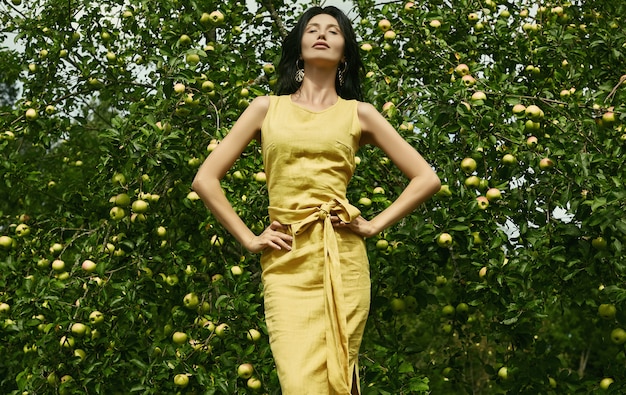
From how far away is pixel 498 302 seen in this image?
11.8 ft

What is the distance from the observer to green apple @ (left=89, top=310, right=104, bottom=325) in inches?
142

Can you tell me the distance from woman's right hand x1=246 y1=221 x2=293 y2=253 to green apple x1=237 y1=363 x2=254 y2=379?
1.22m

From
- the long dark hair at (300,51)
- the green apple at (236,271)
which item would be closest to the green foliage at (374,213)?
the green apple at (236,271)

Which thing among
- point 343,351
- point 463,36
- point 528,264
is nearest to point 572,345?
point 463,36

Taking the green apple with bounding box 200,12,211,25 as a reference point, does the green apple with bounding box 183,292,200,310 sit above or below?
below

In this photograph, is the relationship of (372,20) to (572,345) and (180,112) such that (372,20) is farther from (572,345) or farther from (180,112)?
(572,345)

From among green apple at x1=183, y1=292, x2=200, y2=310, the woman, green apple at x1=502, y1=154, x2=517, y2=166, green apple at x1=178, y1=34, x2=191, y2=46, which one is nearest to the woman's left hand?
the woman

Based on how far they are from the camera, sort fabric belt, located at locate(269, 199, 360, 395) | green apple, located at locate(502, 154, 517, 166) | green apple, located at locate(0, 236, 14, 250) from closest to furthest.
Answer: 1. fabric belt, located at locate(269, 199, 360, 395)
2. green apple, located at locate(502, 154, 517, 166)
3. green apple, located at locate(0, 236, 14, 250)

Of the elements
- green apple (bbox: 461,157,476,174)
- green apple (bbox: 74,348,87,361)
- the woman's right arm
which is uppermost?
the woman's right arm

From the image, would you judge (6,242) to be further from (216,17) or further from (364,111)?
(364,111)

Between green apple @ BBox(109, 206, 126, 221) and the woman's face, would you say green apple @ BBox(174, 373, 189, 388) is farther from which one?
the woman's face

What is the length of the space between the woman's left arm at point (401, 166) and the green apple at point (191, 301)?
5.34 feet

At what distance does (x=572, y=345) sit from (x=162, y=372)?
11.1m

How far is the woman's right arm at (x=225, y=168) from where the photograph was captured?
232 cm
